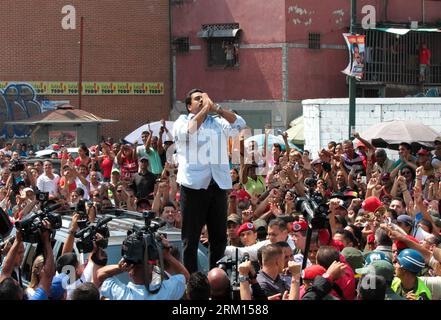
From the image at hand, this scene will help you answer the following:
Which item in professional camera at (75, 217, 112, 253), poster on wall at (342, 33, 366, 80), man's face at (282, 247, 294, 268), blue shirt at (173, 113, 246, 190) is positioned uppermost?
poster on wall at (342, 33, 366, 80)

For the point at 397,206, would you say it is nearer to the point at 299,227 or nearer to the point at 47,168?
the point at 299,227

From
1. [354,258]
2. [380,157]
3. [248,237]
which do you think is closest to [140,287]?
[354,258]

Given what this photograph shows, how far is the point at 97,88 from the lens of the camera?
118 ft

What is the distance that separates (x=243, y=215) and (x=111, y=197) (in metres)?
3.66

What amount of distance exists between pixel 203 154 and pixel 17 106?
27.5m

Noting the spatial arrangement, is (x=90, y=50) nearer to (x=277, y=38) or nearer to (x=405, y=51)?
(x=277, y=38)

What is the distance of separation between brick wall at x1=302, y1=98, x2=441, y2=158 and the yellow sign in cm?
1050

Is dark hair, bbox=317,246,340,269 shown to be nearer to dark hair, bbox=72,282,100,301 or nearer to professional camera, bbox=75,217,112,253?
professional camera, bbox=75,217,112,253

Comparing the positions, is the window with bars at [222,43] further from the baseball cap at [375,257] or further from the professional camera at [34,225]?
the professional camera at [34,225]

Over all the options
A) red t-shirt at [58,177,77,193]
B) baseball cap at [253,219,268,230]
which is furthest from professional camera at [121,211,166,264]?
red t-shirt at [58,177,77,193]

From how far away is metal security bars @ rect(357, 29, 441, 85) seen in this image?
3512 centimetres

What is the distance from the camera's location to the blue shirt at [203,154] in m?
8.49

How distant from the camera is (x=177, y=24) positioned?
1432 inches

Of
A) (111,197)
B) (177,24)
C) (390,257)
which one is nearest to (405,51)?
(177,24)
